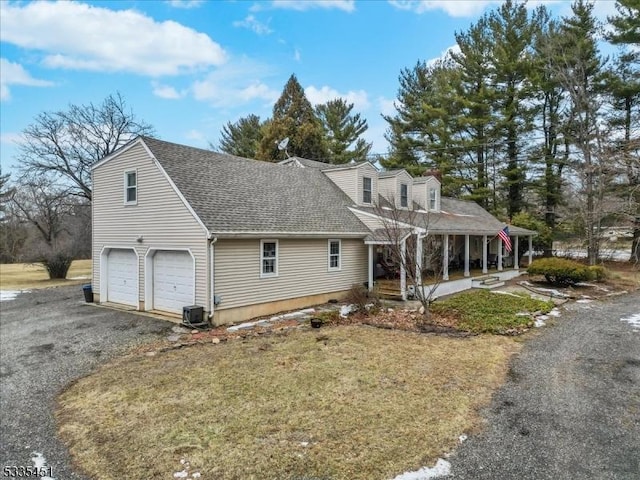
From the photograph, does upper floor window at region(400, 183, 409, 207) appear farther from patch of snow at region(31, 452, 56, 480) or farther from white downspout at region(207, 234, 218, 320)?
patch of snow at region(31, 452, 56, 480)

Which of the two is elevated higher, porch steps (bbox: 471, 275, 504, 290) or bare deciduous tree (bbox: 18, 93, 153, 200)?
bare deciduous tree (bbox: 18, 93, 153, 200)

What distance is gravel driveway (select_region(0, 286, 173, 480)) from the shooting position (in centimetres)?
526

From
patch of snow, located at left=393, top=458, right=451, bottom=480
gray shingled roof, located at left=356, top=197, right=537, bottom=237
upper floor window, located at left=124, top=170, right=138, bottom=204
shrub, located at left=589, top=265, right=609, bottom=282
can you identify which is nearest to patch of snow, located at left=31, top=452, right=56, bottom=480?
patch of snow, located at left=393, top=458, right=451, bottom=480

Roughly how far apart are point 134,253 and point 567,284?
18.1 m

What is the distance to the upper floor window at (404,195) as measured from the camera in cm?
1973

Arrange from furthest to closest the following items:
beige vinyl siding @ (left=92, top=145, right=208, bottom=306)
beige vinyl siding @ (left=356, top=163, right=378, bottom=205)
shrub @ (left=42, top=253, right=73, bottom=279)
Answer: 1. shrub @ (left=42, top=253, right=73, bottom=279)
2. beige vinyl siding @ (left=356, top=163, right=378, bottom=205)
3. beige vinyl siding @ (left=92, top=145, right=208, bottom=306)

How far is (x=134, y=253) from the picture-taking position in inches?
546

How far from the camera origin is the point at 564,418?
17.8ft

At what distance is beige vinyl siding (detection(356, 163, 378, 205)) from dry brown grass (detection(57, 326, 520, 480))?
10277mm

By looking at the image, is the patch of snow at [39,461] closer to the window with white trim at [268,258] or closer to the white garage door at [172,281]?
the white garage door at [172,281]

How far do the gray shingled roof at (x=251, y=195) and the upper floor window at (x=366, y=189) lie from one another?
0.97 m

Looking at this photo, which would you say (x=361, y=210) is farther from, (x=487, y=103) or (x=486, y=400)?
(x=487, y=103)

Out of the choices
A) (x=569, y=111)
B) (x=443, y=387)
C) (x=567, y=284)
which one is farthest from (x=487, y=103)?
(x=443, y=387)

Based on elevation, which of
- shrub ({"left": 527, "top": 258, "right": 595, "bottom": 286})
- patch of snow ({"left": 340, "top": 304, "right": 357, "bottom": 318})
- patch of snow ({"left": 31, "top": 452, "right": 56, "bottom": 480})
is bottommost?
patch of snow ({"left": 31, "top": 452, "right": 56, "bottom": 480})
